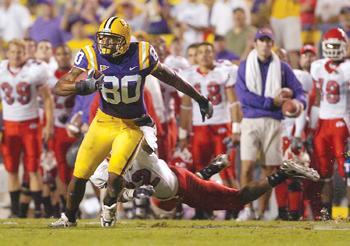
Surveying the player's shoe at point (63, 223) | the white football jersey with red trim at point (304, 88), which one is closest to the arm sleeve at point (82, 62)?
the player's shoe at point (63, 223)

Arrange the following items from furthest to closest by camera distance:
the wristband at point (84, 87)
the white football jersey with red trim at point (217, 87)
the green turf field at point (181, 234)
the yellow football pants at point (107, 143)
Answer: the white football jersey with red trim at point (217, 87)
the yellow football pants at point (107, 143)
the wristband at point (84, 87)
the green turf field at point (181, 234)

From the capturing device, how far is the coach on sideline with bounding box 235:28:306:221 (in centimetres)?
1132

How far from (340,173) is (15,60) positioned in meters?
3.56

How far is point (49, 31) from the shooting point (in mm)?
15922

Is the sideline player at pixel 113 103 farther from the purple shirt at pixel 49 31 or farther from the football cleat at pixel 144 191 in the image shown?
the purple shirt at pixel 49 31

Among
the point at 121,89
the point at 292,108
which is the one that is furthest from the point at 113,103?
the point at 292,108

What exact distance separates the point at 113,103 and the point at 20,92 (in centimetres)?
344

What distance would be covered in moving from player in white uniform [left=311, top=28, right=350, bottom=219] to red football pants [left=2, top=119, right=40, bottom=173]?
2.93 metres

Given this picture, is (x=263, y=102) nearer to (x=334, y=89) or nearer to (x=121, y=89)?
(x=334, y=89)

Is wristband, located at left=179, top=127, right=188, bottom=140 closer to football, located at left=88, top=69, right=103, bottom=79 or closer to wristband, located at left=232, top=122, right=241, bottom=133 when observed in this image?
wristband, located at left=232, top=122, right=241, bottom=133

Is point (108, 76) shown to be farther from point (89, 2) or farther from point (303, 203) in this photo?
point (89, 2)

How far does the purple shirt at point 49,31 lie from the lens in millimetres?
15828

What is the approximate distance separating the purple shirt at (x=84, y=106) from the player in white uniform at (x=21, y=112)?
0.92 ft

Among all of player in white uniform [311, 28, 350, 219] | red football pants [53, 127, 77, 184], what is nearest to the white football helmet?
player in white uniform [311, 28, 350, 219]
